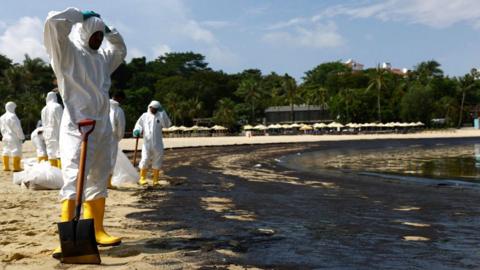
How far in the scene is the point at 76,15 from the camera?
4.79 metres

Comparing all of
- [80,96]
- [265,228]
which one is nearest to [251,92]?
[265,228]

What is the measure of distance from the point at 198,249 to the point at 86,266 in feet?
3.63

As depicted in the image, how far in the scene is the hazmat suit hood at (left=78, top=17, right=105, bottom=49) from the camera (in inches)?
198

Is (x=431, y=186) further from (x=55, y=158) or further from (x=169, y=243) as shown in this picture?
(x=55, y=158)

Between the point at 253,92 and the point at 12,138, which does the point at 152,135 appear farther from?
the point at 253,92

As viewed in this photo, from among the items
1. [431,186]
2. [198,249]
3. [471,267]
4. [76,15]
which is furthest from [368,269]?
[431,186]

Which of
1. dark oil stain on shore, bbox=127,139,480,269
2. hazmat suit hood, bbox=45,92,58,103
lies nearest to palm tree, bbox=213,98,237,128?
hazmat suit hood, bbox=45,92,58,103

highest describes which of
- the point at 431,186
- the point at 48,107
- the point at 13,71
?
the point at 13,71

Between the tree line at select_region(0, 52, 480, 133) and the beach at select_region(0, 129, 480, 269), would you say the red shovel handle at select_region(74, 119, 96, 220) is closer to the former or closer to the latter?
the beach at select_region(0, 129, 480, 269)

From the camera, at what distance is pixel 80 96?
497 cm

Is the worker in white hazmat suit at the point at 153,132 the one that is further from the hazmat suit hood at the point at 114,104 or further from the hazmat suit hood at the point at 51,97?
the hazmat suit hood at the point at 51,97

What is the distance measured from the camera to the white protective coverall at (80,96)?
4816 mm

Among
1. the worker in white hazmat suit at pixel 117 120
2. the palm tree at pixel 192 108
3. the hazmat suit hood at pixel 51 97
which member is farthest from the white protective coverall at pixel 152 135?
the palm tree at pixel 192 108

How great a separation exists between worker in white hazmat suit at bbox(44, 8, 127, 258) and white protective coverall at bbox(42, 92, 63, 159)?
22.4 feet
